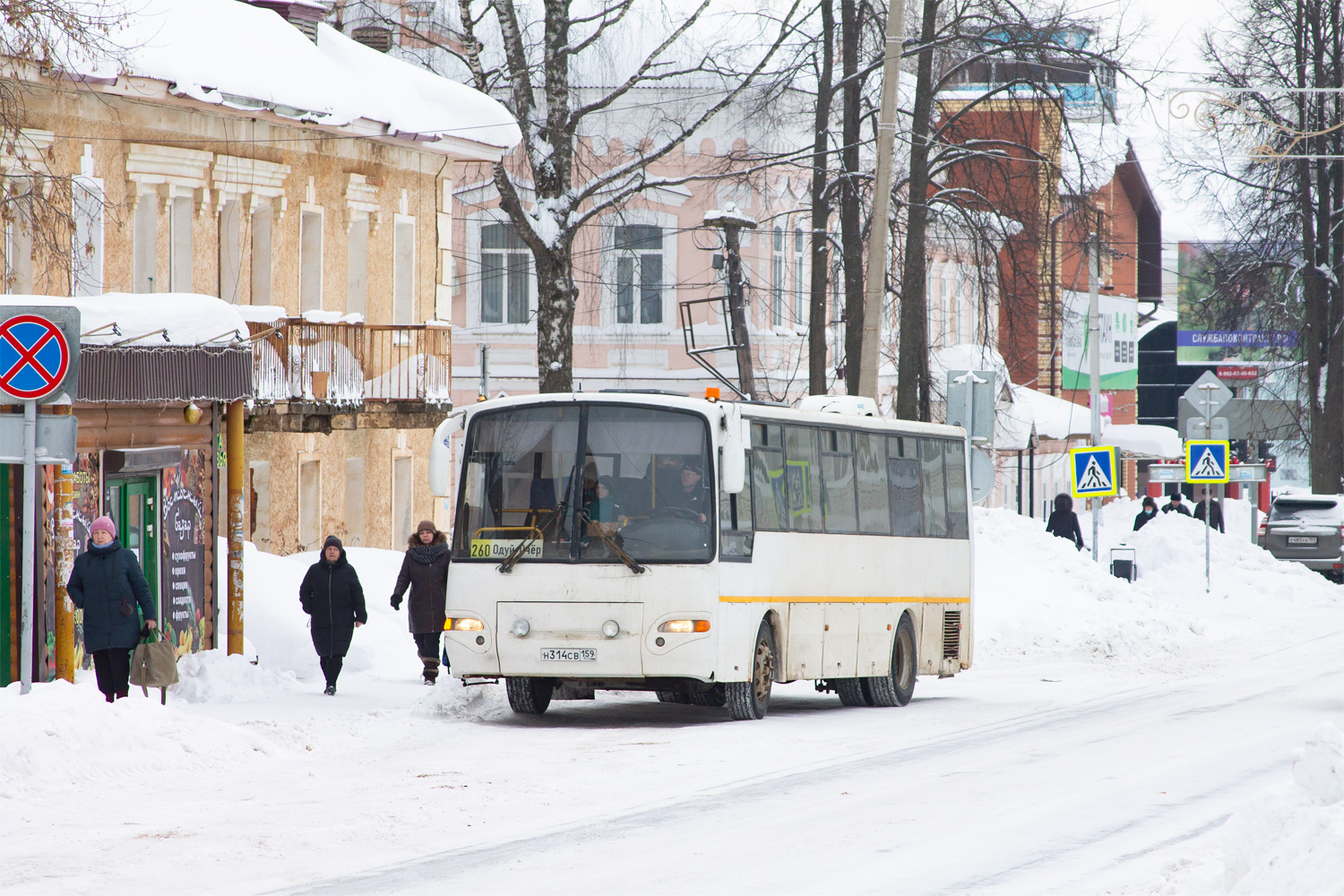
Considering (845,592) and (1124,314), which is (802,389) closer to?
(845,592)

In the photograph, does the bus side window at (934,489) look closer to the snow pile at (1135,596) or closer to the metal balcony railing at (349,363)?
the snow pile at (1135,596)

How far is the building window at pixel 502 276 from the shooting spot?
43812mm

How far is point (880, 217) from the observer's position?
24578 mm

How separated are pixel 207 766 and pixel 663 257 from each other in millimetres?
31071

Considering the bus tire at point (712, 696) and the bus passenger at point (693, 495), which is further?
the bus tire at point (712, 696)

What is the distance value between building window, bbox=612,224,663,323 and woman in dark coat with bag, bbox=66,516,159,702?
2806cm

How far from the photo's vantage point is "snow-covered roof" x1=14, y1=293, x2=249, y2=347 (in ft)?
57.8

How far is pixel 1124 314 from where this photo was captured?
8981 cm

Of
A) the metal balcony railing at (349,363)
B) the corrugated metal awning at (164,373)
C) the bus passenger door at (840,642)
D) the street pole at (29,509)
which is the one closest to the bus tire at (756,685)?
the bus passenger door at (840,642)

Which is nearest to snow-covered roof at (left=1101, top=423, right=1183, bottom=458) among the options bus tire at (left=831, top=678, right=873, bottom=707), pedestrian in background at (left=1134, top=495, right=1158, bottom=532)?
pedestrian in background at (left=1134, top=495, right=1158, bottom=532)

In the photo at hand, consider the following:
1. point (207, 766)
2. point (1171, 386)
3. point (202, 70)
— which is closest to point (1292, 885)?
point (207, 766)

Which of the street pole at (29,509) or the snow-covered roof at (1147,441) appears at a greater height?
the snow-covered roof at (1147,441)

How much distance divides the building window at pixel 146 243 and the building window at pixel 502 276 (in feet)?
58.2

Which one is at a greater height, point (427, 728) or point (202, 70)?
point (202, 70)
